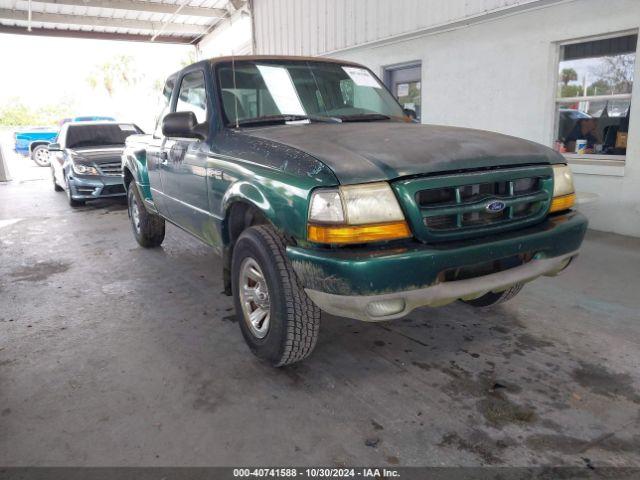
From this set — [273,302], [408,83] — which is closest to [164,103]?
[273,302]

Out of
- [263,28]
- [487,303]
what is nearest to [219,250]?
[487,303]

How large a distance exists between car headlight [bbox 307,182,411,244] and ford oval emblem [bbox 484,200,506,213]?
1.58ft

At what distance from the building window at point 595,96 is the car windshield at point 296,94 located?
3.43 m

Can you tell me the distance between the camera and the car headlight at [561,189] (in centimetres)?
282

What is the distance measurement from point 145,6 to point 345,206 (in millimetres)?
12828

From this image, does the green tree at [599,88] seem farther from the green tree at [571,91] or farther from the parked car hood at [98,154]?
the parked car hood at [98,154]

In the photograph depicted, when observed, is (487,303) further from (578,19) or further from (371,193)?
(578,19)

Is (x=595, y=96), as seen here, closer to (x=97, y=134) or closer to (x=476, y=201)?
(x=476, y=201)

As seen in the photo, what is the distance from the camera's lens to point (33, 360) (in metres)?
3.11

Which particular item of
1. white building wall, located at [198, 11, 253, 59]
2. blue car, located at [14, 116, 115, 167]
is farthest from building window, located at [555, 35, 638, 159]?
blue car, located at [14, 116, 115, 167]

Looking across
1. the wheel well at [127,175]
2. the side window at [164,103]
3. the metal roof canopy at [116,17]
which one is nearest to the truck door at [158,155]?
the side window at [164,103]

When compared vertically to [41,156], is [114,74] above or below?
above

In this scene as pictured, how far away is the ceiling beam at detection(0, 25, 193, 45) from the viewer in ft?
46.8

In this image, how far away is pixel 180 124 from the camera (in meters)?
3.30
